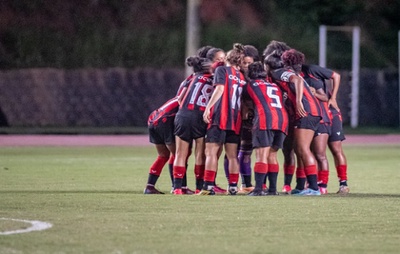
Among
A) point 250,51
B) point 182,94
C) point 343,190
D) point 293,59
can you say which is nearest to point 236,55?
point 250,51

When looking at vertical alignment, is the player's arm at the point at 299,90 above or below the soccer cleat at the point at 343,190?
above

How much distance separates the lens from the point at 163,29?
145 feet

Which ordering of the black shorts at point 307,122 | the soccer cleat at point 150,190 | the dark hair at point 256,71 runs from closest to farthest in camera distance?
the dark hair at point 256,71 → the black shorts at point 307,122 → the soccer cleat at point 150,190

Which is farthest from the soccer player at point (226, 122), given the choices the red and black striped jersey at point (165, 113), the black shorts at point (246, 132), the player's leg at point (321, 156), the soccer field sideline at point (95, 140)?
the soccer field sideline at point (95, 140)

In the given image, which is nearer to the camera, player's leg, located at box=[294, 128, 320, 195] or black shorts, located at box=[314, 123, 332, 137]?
player's leg, located at box=[294, 128, 320, 195]

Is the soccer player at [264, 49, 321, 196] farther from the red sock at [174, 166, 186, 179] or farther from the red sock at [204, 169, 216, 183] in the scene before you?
the red sock at [174, 166, 186, 179]

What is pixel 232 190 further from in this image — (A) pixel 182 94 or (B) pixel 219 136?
(A) pixel 182 94

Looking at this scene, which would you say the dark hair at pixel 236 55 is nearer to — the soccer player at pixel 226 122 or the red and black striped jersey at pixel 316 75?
the soccer player at pixel 226 122

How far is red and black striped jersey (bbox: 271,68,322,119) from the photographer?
1459 centimetres

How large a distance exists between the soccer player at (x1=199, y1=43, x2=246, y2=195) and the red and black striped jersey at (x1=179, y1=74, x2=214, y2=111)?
265 mm

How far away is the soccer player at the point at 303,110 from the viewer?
14.6m

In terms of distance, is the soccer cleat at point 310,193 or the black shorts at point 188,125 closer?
the black shorts at point 188,125

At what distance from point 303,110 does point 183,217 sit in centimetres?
333

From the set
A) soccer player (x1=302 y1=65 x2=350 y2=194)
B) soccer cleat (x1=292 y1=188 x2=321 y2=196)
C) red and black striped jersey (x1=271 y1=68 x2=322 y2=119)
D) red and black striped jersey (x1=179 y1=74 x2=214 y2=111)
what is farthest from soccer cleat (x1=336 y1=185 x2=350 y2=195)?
red and black striped jersey (x1=179 y1=74 x2=214 y2=111)
